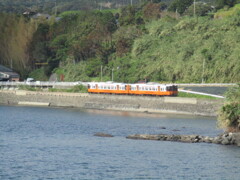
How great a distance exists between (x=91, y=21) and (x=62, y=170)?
307ft

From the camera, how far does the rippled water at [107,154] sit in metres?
41.1

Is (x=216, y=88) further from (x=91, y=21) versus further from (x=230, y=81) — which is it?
(x=91, y=21)

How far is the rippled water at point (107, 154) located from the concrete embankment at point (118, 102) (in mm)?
11358

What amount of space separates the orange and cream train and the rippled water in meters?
18.0

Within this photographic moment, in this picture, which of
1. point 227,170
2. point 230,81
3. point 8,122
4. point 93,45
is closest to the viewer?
point 227,170

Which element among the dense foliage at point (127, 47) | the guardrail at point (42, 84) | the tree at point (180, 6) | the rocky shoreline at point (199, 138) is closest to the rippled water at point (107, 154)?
the rocky shoreline at point (199, 138)

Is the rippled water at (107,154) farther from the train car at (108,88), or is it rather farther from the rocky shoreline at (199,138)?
the train car at (108,88)

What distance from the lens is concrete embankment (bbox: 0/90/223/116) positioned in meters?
80.0

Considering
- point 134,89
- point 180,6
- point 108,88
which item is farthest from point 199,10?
point 134,89

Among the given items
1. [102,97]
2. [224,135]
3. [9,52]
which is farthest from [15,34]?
[224,135]

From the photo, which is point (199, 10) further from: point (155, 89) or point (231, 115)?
point (231, 115)

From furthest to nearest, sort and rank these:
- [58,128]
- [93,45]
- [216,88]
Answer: [93,45]
[216,88]
[58,128]

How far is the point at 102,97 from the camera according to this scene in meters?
92.0

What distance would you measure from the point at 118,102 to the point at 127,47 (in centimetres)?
2898
